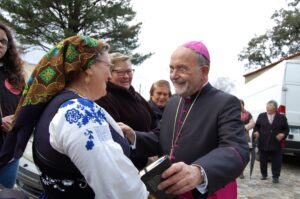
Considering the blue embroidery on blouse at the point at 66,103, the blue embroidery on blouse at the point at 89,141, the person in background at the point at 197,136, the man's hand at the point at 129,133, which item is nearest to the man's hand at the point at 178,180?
the person in background at the point at 197,136

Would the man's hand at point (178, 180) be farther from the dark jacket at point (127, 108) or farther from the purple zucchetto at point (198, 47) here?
the dark jacket at point (127, 108)

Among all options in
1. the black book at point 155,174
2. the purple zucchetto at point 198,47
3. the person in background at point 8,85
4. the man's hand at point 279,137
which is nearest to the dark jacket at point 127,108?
the person in background at point 8,85

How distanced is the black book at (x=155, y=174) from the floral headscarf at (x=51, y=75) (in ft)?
1.82

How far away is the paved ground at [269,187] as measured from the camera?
697 cm

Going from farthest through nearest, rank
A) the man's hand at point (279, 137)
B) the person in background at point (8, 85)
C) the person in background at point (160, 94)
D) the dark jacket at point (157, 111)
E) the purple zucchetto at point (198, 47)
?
the man's hand at point (279, 137) → the person in background at point (160, 94) → the dark jacket at point (157, 111) → the person in background at point (8, 85) → the purple zucchetto at point (198, 47)

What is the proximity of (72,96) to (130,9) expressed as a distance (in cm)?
2139

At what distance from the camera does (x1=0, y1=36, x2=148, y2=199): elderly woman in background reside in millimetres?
1511

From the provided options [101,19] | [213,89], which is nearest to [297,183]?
[213,89]

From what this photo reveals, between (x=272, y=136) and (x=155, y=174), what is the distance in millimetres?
7442

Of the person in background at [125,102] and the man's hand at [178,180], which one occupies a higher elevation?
the person in background at [125,102]

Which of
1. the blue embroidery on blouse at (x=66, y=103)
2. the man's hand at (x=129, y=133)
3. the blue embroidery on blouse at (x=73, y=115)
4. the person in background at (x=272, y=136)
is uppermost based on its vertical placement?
the blue embroidery on blouse at (x=66, y=103)

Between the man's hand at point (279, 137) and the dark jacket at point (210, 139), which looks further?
the man's hand at point (279, 137)

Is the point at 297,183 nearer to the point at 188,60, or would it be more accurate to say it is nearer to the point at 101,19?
the point at 188,60

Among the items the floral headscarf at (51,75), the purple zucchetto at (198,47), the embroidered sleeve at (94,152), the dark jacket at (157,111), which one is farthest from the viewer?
the dark jacket at (157,111)
